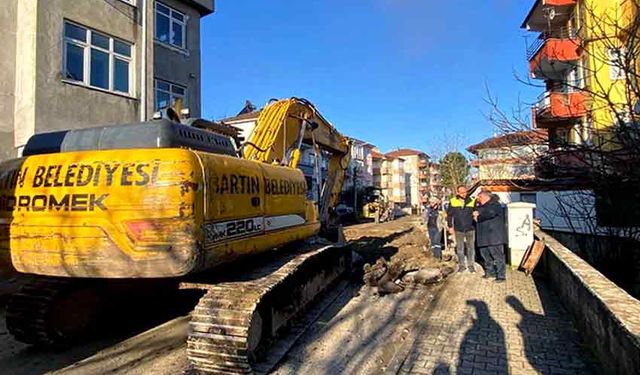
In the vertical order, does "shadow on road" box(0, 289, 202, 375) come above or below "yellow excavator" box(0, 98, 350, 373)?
below

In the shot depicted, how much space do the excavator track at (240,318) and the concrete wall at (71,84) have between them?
7.26m

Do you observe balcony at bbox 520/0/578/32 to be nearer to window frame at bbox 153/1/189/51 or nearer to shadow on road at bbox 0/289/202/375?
window frame at bbox 153/1/189/51

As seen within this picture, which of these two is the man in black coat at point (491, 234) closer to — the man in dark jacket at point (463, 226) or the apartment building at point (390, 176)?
the man in dark jacket at point (463, 226)

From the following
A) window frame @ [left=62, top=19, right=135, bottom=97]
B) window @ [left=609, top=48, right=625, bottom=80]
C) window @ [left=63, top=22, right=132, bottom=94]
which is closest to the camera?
window @ [left=609, top=48, right=625, bottom=80]

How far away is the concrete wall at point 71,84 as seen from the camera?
394 inches

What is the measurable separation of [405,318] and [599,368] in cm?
261

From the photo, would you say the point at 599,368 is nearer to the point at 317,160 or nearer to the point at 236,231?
the point at 236,231

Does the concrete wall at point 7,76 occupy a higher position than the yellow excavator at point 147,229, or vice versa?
the concrete wall at point 7,76

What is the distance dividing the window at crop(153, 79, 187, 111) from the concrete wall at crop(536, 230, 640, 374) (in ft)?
39.4

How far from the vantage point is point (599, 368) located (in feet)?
14.9

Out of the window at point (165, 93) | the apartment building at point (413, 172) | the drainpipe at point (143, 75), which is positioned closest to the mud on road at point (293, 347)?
the drainpipe at point (143, 75)

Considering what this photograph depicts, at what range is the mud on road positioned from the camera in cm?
493

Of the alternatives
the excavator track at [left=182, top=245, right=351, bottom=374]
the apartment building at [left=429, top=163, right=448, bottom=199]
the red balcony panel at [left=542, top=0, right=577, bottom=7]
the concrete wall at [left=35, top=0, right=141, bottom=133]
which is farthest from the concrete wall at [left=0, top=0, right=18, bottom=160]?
the apartment building at [left=429, top=163, right=448, bottom=199]

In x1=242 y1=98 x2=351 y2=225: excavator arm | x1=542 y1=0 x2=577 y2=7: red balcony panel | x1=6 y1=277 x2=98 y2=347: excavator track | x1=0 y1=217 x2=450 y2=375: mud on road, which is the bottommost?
x1=0 y1=217 x2=450 y2=375: mud on road
